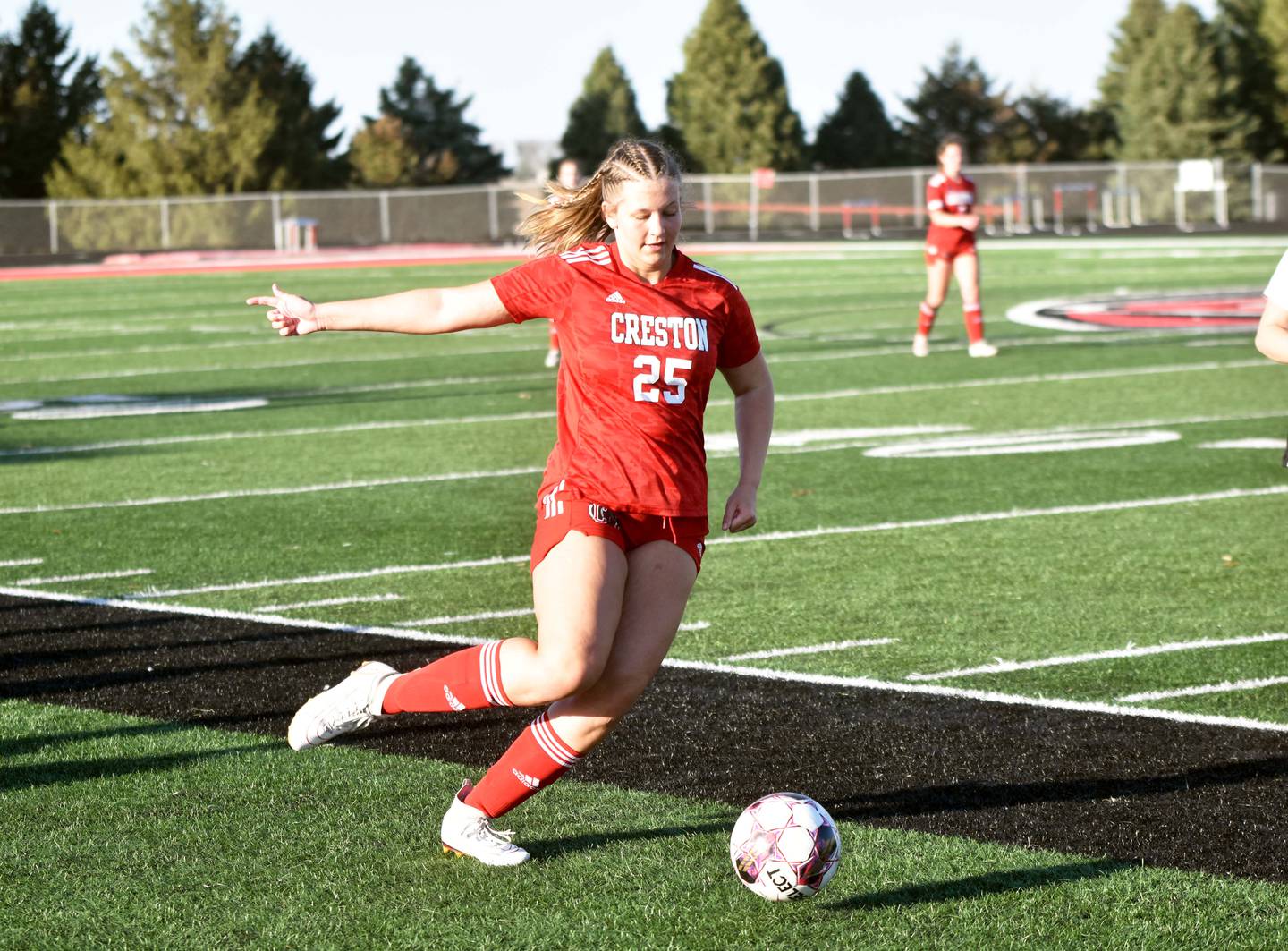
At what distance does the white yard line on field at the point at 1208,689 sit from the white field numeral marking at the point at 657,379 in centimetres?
257

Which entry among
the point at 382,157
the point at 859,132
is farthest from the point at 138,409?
the point at 859,132

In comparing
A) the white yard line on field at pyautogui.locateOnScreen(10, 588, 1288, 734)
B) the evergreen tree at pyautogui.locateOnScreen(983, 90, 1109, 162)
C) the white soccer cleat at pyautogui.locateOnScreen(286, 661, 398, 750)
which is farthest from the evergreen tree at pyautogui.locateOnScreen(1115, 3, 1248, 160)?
the white soccer cleat at pyautogui.locateOnScreen(286, 661, 398, 750)

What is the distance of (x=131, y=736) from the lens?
630 cm

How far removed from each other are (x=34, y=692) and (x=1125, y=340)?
16.2 meters

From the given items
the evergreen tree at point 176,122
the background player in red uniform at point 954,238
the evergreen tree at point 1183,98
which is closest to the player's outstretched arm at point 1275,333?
the background player in red uniform at point 954,238

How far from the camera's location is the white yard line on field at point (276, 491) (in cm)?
1134

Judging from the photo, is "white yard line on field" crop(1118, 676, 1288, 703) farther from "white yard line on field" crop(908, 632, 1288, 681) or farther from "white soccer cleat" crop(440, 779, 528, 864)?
"white soccer cleat" crop(440, 779, 528, 864)

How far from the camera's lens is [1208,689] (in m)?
6.82

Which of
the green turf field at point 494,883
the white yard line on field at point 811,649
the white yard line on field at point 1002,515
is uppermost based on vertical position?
the white yard line on field at point 1002,515

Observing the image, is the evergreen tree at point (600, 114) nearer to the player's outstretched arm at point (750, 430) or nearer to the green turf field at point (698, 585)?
the green turf field at point (698, 585)

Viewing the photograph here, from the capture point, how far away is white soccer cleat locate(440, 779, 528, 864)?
16.3 feet

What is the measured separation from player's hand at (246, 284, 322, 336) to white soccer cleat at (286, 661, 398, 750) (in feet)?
3.17

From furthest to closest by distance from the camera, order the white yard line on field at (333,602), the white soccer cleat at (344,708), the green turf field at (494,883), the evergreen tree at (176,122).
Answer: the evergreen tree at (176,122), the white yard line on field at (333,602), the white soccer cleat at (344,708), the green turf field at (494,883)

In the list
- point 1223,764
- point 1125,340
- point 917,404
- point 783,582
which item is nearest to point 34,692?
point 783,582
